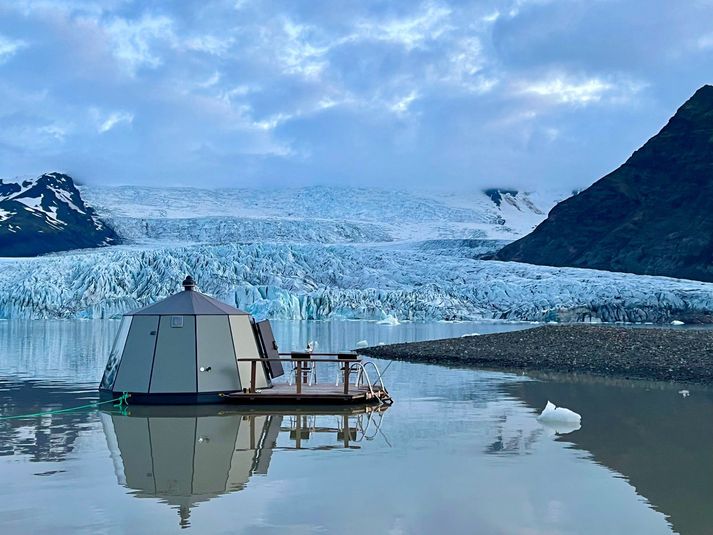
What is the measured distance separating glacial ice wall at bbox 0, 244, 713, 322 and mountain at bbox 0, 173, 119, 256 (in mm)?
28553

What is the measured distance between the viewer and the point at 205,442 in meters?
10.0

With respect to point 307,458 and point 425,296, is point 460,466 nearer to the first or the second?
point 307,458

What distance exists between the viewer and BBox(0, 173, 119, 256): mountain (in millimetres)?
83688

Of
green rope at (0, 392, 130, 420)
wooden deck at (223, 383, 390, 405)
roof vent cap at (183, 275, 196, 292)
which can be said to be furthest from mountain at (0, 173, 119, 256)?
wooden deck at (223, 383, 390, 405)

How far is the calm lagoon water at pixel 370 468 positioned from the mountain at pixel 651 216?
64163 millimetres

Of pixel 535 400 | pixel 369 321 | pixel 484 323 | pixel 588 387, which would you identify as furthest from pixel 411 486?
pixel 369 321

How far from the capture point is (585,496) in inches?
292

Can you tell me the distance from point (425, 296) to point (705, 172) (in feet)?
163

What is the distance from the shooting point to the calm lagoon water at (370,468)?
262 inches

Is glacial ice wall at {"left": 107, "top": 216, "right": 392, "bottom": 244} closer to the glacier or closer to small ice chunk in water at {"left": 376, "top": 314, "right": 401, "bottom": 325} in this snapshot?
the glacier

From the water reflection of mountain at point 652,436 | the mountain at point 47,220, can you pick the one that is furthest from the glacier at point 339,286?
the water reflection of mountain at point 652,436

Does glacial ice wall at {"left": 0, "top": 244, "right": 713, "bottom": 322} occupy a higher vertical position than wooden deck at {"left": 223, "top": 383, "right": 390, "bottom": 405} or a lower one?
higher

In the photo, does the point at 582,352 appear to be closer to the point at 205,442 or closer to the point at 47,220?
the point at 205,442

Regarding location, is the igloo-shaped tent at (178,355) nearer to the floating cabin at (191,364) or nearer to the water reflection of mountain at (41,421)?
the floating cabin at (191,364)
